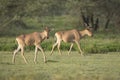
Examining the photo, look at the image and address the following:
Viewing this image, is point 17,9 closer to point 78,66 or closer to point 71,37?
point 71,37

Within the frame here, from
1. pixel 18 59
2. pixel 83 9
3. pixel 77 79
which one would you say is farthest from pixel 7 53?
pixel 83 9

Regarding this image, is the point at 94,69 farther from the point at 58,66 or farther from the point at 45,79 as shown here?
the point at 45,79

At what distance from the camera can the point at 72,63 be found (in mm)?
18297

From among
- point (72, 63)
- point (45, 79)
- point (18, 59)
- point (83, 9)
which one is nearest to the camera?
point (45, 79)

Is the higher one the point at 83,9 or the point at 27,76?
the point at 83,9

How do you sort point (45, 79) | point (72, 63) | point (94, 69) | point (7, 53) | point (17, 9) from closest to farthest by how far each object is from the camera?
point (45, 79) < point (94, 69) < point (72, 63) < point (7, 53) < point (17, 9)

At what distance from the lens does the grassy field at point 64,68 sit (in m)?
15.1

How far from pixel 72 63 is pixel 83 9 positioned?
61.6 ft

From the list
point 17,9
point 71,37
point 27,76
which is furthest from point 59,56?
point 17,9

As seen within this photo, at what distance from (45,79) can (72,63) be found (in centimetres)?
393

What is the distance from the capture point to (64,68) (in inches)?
663

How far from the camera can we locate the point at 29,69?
16.7 meters

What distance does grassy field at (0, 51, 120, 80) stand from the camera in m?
15.1

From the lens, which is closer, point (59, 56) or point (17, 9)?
point (59, 56)
